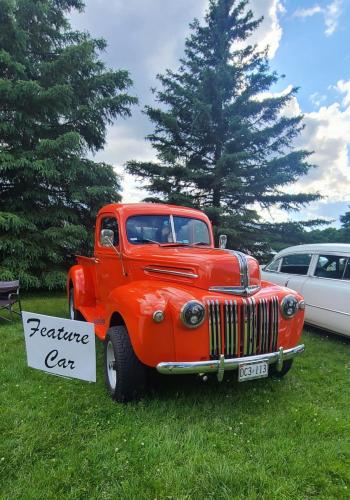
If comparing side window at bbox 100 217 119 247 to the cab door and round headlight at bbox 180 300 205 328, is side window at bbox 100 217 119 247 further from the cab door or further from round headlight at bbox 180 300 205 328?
round headlight at bbox 180 300 205 328

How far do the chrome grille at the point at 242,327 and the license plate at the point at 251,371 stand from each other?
0.46 ft

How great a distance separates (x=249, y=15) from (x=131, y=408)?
14.4 m

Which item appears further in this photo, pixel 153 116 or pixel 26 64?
pixel 153 116

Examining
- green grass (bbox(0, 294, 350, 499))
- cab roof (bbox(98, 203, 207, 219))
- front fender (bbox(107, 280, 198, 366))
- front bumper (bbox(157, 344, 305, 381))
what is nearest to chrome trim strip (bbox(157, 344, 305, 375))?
front bumper (bbox(157, 344, 305, 381))

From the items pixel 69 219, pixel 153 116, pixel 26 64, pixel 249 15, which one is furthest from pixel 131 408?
pixel 249 15

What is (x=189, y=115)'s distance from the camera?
40.5 ft

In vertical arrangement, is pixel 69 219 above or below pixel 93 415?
above

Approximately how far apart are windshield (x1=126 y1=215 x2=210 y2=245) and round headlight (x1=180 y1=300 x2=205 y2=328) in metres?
1.59

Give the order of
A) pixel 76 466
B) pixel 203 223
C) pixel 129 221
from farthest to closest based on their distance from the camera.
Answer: pixel 203 223, pixel 129 221, pixel 76 466

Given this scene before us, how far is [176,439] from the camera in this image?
2715mm

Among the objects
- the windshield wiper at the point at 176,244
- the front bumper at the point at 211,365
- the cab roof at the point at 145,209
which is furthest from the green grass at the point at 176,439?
the cab roof at the point at 145,209

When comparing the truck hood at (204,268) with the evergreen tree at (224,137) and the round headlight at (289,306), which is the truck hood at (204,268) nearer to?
the round headlight at (289,306)

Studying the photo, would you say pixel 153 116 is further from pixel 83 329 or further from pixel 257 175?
pixel 83 329

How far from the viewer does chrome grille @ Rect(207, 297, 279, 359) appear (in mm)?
3059
